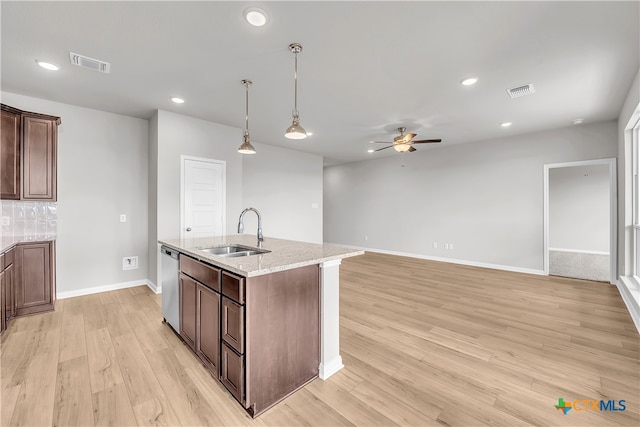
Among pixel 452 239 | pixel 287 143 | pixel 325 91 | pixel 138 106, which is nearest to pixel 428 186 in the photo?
pixel 452 239

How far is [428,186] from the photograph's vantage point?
6.95 m

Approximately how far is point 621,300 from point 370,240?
5205 mm

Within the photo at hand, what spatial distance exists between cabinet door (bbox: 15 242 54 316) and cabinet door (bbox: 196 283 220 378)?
8.47ft

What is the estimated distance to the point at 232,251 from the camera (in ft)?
8.96

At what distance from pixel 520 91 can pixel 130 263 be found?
6140 mm

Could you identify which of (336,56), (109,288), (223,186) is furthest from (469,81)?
(109,288)

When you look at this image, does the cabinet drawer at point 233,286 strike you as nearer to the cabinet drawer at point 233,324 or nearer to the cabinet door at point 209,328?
the cabinet drawer at point 233,324

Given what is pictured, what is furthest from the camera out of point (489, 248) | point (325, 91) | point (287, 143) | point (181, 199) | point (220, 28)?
point (287, 143)

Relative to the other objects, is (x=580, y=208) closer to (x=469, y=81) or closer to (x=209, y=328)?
(x=469, y=81)

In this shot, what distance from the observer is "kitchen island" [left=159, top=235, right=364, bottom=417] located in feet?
5.51

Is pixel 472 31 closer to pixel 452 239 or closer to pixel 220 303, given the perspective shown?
pixel 220 303

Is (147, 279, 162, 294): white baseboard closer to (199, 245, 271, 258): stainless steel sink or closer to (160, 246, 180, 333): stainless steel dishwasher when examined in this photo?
(160, 246, 180, 333): stainless steel dishwasher

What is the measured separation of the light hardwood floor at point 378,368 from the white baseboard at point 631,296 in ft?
0.35

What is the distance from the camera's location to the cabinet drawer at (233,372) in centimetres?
170
